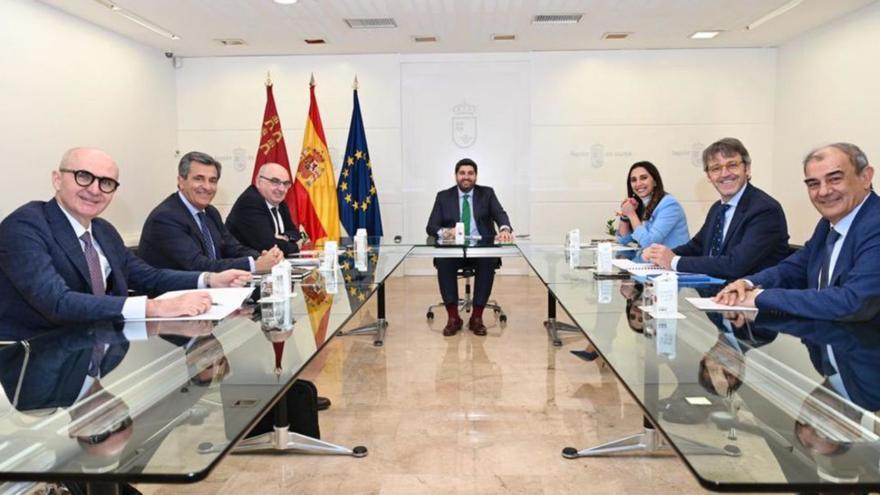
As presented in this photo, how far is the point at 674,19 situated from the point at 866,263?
4.77 metres

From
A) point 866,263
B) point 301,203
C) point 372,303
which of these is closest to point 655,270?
point 866,263

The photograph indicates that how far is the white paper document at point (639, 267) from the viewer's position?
2896 millimetres

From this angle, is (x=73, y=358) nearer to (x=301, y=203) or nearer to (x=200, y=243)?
(x=200, y=243)

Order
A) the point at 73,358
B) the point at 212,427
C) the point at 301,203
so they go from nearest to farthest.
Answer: the point at 212,427
the point at 73,358
the point at 301,203

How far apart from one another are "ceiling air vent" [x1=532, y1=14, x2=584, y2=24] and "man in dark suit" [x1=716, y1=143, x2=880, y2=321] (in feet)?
13.5

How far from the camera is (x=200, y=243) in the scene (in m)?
3.19

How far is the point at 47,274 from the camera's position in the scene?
6.49ft

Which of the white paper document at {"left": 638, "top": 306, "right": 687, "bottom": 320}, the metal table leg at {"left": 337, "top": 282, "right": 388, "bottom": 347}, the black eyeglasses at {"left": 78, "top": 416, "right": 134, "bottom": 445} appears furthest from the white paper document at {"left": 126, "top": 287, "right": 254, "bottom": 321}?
the metal table leg at {"left": 337, "top": 282, "right": 388, "bottom": 347}

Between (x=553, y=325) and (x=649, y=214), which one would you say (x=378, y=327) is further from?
(x=649, y=214)

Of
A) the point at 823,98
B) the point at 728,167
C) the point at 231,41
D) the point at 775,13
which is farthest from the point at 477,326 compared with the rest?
the point at 823,98

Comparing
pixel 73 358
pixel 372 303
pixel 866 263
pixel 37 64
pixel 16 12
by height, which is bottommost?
pixel 372 303

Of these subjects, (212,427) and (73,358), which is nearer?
(212,427)

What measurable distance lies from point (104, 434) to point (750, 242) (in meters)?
2.73

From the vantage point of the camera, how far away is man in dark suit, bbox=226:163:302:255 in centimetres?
405
